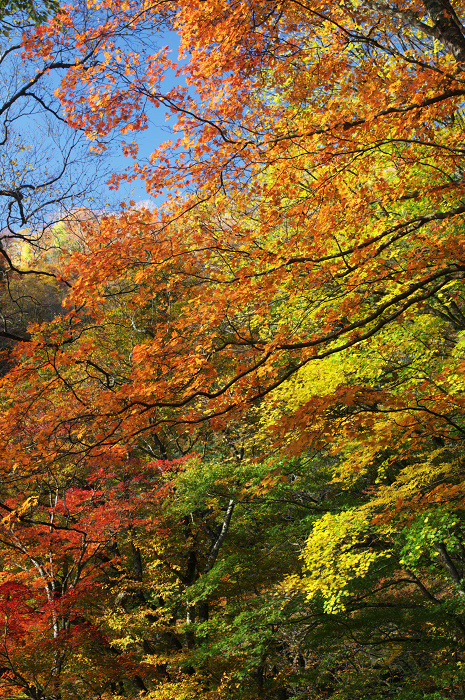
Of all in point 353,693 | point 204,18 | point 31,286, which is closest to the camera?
point 204,18

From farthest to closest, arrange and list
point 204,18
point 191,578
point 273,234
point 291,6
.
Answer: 1. point 191,578
2. point 273,234
3. point 291,6
4. point 204,18

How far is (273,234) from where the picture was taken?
9648 mm

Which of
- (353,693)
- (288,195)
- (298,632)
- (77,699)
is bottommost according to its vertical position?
(353,693)

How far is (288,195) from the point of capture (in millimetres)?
6410

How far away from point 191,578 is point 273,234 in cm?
802

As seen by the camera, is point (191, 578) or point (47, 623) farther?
point (191, 578)

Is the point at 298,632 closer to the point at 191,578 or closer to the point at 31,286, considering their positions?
the point at 191,578

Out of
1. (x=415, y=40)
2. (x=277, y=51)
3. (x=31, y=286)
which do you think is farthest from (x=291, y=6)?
(x=31, y=286)

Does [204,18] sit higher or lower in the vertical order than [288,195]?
higher

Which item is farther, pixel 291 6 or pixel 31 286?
pixel 31 286

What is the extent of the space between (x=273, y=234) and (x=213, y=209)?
3.11 m

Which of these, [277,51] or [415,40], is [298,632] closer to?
[277,51]

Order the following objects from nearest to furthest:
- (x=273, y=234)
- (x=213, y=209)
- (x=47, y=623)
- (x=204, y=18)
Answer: (x=204, y=18) < (x=213, y=209) < (x=47, y=623) < (x=273, y=234)

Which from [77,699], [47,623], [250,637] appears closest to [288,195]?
[250,637]
